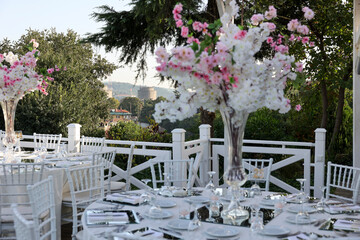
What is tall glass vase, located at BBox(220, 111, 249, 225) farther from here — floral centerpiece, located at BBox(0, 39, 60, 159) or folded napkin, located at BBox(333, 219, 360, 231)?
floral centerpiece, located at BBox(0, 39, 60, 159)

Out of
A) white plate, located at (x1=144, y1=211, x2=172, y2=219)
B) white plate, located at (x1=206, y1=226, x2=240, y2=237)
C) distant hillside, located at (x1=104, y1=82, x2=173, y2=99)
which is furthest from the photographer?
distant hillside, located at (x1=104, y1=82, x2=173, y2=99)

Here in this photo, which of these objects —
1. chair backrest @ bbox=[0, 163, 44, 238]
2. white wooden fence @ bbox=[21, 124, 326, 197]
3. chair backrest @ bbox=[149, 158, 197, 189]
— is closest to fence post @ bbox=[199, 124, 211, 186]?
white wooden fence @ bbox=[21, 124, 326, 197]

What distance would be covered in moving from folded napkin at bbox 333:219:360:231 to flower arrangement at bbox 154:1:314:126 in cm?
80

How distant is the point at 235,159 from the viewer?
273cm

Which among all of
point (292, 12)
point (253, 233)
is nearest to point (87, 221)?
point (253, 233)

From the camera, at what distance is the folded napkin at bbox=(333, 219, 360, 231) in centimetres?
249

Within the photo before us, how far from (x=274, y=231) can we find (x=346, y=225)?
0.50 metres

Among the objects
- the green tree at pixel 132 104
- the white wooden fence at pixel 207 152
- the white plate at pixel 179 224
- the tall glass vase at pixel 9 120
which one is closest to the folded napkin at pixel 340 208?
the white plate at pixel 179 224

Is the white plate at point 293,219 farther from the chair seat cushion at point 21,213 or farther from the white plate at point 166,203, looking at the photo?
the chair seat cushion at point 21,213

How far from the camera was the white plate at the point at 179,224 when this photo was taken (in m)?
2.46

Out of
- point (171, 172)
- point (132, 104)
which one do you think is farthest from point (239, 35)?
point (132, 104)

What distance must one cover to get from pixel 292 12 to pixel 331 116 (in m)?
3.11

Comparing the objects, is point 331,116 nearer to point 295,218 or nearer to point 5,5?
point 295,218

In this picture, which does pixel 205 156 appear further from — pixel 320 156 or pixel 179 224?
pixel 179 224
